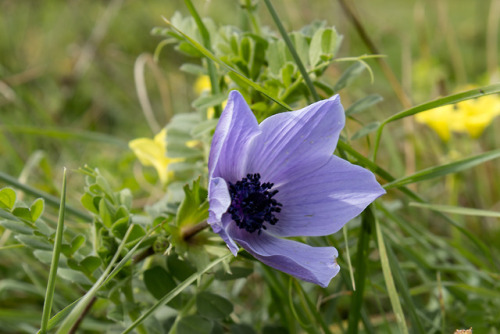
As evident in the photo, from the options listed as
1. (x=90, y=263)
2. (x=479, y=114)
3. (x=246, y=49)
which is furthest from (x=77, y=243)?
(x=479, y=114)

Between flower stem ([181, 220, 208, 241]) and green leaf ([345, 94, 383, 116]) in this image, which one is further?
green leaf ([345, 94, 383, 116])

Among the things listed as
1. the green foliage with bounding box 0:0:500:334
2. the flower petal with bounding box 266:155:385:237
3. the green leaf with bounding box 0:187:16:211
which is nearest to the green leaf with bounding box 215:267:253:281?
the green foliage with bounding box 0:0:500:334

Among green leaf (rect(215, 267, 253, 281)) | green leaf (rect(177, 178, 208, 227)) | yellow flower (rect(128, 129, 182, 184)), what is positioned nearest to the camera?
green leaf (rect(177, 178, 208, 227))

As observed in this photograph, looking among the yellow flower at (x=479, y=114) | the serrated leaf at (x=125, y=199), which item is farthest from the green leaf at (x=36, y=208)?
the yellow flower at (x=479, y=114)

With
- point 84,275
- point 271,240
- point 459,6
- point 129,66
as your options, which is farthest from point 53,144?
point 459,6

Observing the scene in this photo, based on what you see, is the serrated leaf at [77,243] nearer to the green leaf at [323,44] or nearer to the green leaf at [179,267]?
the green leaf at [179,267]

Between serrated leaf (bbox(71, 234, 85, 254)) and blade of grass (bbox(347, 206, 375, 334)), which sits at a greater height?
serrated leaf (bbox(71, 234, 85, 254))

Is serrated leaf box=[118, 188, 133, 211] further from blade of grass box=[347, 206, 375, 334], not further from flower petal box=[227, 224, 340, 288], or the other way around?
blade of grass box=[347, 206, 375, 334]

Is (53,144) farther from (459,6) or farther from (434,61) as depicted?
(459,6)
